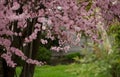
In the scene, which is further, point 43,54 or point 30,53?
point 43,54

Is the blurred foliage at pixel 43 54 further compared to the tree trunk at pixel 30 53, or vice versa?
the blurred foliage at pixel 43 54

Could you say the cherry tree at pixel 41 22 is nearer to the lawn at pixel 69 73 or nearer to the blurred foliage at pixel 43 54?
the lawn at pixel 69 73

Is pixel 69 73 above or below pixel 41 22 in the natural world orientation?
below

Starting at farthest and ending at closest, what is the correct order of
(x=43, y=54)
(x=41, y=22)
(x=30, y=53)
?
(x=43, y=54), (x=30, y=53), (x=41, y=22)

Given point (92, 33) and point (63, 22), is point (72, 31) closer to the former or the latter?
point (63, 22)

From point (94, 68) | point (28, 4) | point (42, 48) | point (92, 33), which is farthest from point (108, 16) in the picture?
point (42, 48)

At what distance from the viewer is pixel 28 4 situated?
149 inches

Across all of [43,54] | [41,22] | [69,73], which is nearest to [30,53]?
[41,22]

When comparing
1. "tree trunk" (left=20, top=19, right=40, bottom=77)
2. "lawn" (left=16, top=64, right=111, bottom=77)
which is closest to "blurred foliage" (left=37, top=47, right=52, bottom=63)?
"lawn" (left=16, top=64, right=111, bottom=77)

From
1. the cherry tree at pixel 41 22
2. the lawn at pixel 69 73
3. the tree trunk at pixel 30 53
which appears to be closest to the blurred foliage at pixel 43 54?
the lawn at pixel 69 73

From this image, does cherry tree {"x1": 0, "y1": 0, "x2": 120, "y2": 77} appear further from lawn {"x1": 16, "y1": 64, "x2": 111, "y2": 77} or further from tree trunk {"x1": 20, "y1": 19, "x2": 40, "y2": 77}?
lawn {"x1": 16, "y1": 64, "x2": 111, "y2": 77}

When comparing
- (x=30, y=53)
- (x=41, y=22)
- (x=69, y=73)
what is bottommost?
(x=69, y=73)

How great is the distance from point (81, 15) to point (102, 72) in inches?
129

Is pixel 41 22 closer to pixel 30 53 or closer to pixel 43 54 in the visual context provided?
pixel 30 53
